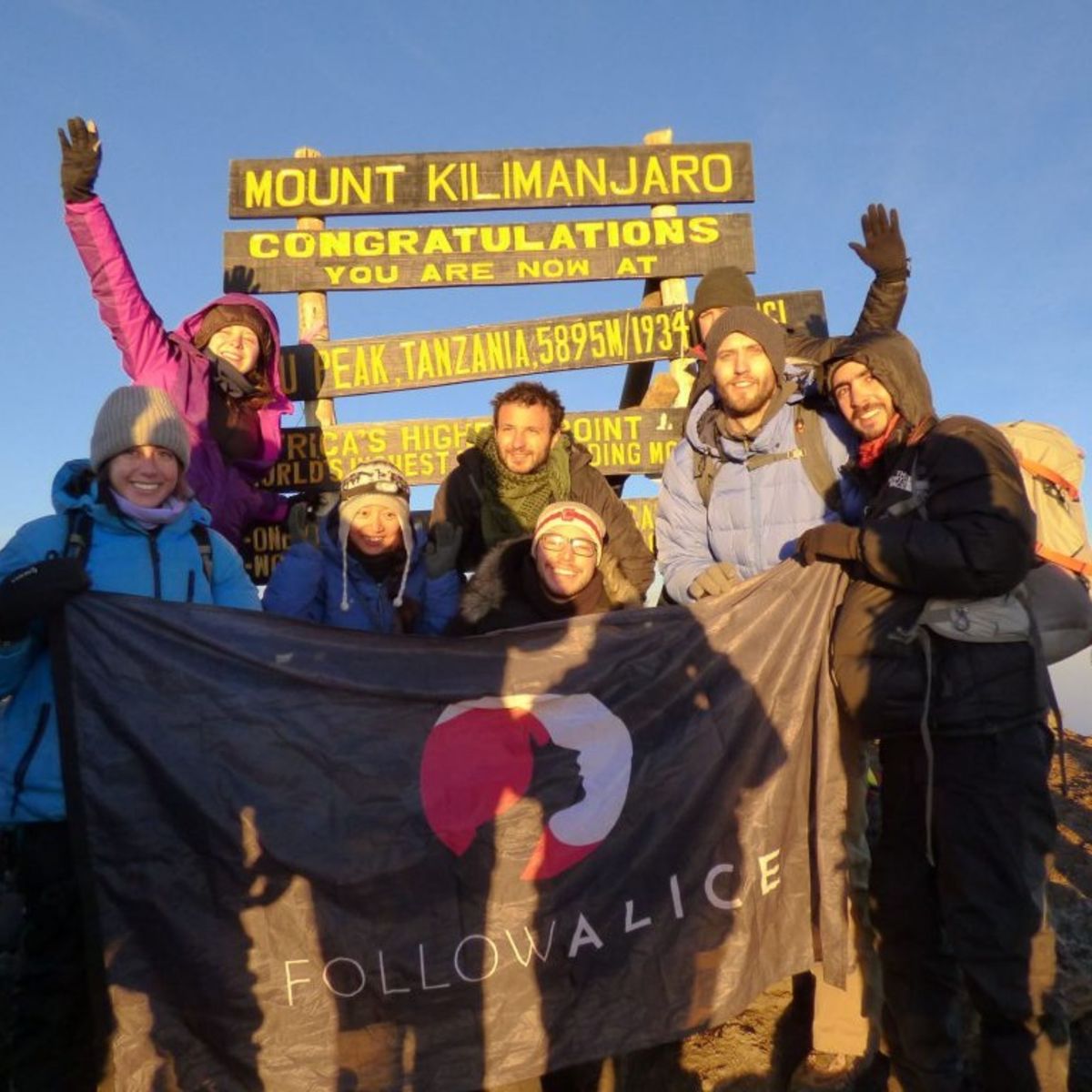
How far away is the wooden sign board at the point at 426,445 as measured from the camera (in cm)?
632

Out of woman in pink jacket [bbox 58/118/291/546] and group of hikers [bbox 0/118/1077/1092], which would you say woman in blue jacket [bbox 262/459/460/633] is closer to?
group of hikers [bbox 0/118/1077/1092]

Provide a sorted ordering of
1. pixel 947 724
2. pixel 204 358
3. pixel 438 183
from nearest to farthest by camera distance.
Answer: pixel 947 724 < pixel 204 358 < pixel 438 183

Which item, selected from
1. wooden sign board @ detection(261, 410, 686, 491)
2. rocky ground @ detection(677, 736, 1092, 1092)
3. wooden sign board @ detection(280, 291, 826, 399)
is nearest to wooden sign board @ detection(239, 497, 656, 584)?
wooden sign board @ detection(261, 410, 686, 491)

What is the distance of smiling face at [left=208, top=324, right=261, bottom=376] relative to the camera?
4984 mm

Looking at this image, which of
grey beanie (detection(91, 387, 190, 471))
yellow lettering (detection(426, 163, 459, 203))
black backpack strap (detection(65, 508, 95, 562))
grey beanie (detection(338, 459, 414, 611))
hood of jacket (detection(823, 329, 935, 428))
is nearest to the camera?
black backpack strap (detection(65, 508, 95, 562))

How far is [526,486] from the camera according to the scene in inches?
185

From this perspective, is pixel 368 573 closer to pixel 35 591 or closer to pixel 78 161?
pixel 35 591

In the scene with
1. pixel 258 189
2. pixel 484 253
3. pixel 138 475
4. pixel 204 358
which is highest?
pixel 258 189

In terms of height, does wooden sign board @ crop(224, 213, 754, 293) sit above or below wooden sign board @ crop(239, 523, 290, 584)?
above

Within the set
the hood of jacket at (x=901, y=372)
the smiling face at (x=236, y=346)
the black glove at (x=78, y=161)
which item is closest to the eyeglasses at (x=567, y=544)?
the hood of jacket at (x=901, y=372)

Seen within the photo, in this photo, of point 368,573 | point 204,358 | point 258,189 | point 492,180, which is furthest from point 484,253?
point 368,573

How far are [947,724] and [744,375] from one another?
170 cm

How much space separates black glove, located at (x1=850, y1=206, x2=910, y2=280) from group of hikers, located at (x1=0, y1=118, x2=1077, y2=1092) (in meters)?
0.56

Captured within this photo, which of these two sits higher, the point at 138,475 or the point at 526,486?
the point at 526,486
